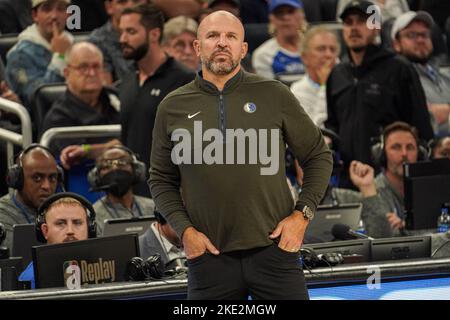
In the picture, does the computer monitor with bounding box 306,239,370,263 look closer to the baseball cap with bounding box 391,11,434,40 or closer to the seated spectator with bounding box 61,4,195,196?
the seated spectator with bounding box 61,4,195,196

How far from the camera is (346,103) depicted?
26.6ft

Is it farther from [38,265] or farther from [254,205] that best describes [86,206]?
[254,205]

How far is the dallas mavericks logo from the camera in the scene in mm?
4371

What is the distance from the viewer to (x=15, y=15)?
8.99m

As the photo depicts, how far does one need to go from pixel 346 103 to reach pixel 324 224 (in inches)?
68.6

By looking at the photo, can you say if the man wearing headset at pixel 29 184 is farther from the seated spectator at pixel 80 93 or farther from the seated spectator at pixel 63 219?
the seated spectator at pixel 80 93

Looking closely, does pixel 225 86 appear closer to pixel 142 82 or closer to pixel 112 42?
pixel 142 82

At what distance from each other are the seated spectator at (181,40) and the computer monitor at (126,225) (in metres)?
2.36

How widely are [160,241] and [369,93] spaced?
2403mm

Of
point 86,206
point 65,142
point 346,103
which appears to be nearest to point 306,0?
point 346,103

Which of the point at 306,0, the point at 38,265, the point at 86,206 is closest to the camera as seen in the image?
the point at 38,265

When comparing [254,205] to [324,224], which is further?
[324,224]

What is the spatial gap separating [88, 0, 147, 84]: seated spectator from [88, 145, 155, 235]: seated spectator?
71.9 inches

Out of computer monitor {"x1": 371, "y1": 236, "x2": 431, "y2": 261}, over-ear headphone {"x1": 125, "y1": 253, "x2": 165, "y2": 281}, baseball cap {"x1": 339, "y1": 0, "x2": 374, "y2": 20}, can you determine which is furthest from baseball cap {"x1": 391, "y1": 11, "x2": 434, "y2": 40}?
over-ear headphone {"x1": 125, "y1": 253, "x2": 165, "y2": 281}
